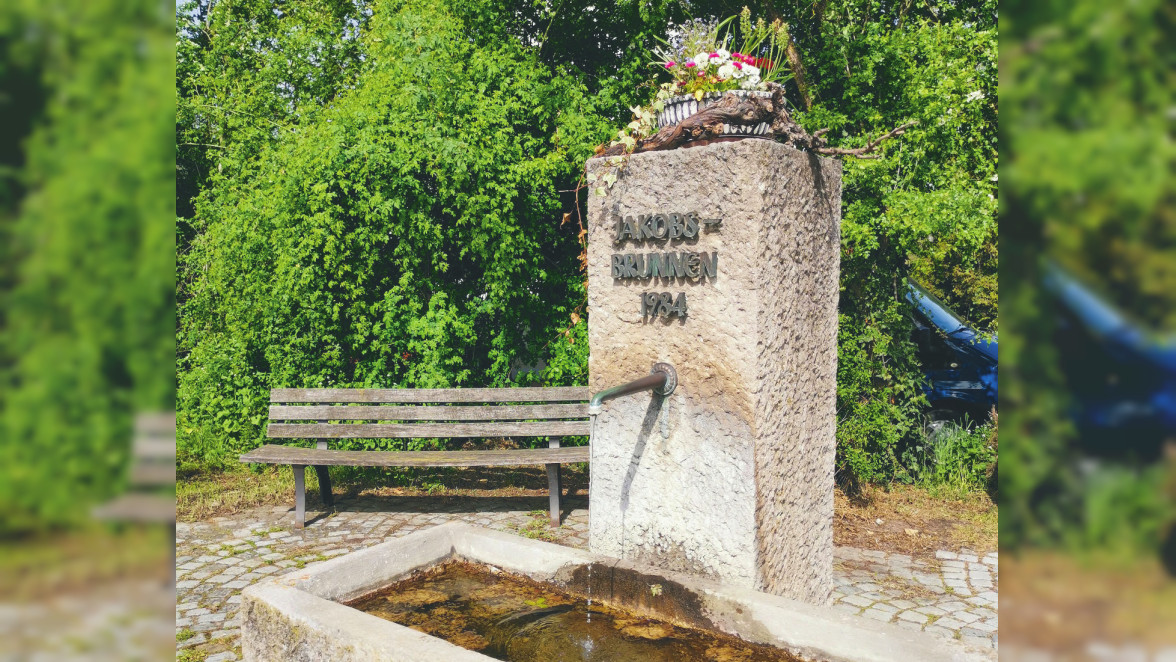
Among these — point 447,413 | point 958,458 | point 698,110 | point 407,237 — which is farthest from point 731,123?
point 958,458

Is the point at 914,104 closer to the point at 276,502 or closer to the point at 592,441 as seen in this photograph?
the point at 592,441

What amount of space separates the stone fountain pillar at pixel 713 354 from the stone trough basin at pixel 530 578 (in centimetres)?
24

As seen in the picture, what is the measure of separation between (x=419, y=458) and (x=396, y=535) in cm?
63

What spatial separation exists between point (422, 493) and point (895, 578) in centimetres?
348

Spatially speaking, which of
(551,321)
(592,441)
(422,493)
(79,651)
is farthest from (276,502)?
(79,651)

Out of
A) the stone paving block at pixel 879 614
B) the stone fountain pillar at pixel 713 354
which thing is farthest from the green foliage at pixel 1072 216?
the stone paving block at pixel 879 614

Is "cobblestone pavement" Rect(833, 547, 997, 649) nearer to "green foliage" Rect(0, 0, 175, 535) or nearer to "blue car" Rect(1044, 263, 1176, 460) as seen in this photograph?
"blue car" Rect(1044, 263, 1176, 460)

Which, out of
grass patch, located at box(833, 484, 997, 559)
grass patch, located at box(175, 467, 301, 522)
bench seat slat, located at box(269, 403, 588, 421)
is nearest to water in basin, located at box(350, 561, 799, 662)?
bench seat slat, located at box(269, 403, 588, 421)

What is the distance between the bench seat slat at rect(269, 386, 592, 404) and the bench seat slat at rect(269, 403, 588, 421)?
0.06 m

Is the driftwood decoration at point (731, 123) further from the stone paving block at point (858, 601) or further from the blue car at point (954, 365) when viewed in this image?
the blue car at point (954, 365)

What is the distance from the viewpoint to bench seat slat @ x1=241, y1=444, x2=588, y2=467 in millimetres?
5391

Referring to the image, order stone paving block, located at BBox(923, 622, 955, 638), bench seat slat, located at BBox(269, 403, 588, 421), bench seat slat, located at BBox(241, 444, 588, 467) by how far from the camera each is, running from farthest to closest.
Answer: bench seat slat, located at BBox(269, 403, 588, 421), bench seat slat, located at BBox(241, 444, 588, 467), stone paving block, located at BBox(923, 622, 955, 638)

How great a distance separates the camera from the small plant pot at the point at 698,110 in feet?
9.79

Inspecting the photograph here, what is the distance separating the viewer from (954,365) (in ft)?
21.4
